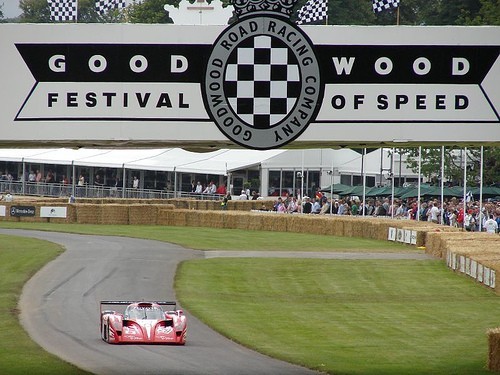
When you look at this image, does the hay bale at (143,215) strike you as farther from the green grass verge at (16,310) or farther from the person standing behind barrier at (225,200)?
the green grass verge at (16,310)

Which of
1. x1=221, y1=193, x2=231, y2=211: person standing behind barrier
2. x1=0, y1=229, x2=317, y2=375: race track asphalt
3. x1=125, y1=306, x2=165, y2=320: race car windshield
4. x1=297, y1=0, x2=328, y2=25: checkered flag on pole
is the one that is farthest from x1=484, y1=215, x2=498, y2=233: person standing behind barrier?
x1=125, y1=306, x2=165, y2=320: race car windshield

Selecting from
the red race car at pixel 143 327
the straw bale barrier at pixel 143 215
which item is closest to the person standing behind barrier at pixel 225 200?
the straw bale barrier at pixel 143 215

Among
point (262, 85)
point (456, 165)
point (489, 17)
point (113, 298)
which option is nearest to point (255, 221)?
point (456, 165)

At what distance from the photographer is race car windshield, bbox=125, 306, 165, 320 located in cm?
2133

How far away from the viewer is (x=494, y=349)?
57.0ft

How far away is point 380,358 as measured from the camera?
776 inches

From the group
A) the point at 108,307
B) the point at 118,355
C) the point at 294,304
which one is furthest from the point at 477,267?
the point at 118,355

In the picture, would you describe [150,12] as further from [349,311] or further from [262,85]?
[262,85]

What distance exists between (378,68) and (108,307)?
638 inches

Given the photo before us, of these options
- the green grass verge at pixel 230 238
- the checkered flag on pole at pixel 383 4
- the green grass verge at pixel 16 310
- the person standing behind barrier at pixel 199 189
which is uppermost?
the checkered flag on pole at pixel 383 4

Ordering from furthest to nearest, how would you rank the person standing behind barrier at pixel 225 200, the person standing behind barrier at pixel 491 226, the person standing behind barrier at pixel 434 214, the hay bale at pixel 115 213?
the person standing behind barrier at pixel 225 200, the hay bale at pixel 115 213, the person standing behind barrier at pixel 434 214, the person standing behind barrier at pixel 491 226

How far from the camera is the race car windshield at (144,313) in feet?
70.0

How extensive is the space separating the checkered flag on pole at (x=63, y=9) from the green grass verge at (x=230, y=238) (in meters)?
14.2

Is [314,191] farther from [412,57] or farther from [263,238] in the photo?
[412,57]
